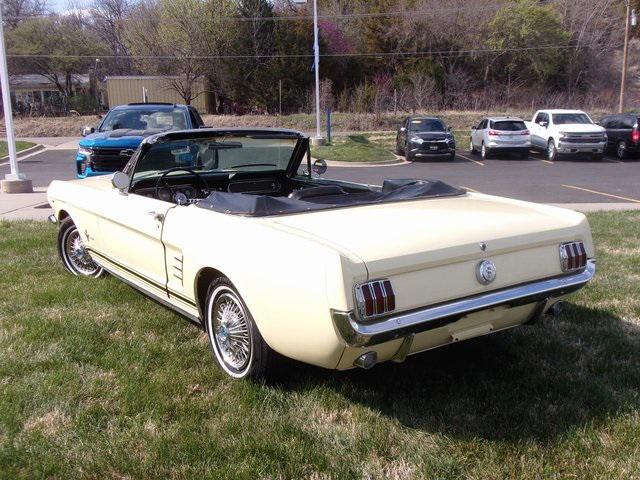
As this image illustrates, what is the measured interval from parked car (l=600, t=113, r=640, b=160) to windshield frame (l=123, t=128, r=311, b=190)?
19619mm

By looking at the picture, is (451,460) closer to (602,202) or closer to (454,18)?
(602,202)

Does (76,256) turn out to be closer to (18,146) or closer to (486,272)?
(486,272)

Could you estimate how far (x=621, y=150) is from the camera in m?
21.6

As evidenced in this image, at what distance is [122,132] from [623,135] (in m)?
18.4

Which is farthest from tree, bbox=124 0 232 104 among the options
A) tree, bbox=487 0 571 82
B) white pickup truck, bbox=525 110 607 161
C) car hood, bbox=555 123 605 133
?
car hood, bbox=555 123 605 133

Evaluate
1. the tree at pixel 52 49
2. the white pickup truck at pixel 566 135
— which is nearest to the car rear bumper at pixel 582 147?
the white pickup truck at pixel 566 135

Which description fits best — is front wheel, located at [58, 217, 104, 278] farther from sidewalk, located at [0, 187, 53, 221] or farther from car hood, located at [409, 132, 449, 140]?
car hood, located at [409, 132, 449, 140]

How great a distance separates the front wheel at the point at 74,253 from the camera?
562 centimetres

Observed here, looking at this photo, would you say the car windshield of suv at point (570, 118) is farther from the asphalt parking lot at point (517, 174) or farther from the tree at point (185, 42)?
the tree at point (185, 42)

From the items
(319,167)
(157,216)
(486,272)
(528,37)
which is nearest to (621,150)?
(319,167)

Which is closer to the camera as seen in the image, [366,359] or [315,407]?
[366,359]

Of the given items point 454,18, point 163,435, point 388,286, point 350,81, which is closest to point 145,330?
point 163,435

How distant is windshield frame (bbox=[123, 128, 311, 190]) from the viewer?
4.46 metres

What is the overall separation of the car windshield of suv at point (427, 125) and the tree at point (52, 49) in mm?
29978
